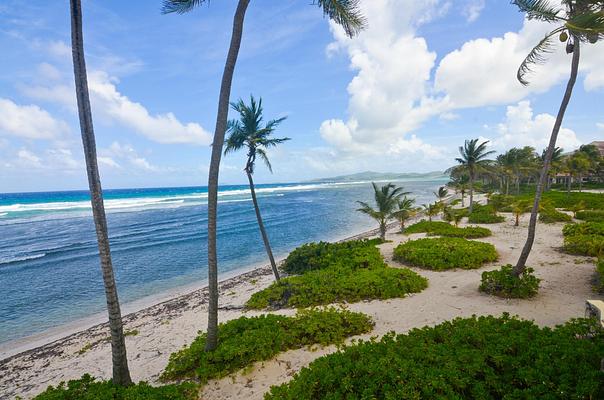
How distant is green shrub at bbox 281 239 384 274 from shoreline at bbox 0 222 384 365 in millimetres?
2164

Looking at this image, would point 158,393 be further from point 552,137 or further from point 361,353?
point 552,137

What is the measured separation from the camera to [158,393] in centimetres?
544

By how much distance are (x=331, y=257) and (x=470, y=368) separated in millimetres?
11095

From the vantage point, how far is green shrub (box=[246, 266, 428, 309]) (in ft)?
35.7

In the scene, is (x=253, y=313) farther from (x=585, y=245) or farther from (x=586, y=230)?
(x=586, y=230)

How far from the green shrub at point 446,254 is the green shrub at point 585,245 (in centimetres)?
321

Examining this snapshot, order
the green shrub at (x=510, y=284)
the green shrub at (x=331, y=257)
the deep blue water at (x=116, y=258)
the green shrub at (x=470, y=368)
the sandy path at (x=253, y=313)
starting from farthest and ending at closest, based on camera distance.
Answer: the green shrub at (x=331, y=257) < the deep blue water at (x=116, y=258) < the green shrub at (x=510, y=284) < the sandy path at (x=253, y=313) < the green shrub at (x=470, y=368)

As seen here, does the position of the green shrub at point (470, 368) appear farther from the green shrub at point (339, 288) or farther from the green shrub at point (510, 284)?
the green shrub at point (339, 288)

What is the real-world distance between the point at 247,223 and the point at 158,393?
33.0 m

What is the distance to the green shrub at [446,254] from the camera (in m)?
13.4

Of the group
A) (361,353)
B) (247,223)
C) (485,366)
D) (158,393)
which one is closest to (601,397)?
(485,366)

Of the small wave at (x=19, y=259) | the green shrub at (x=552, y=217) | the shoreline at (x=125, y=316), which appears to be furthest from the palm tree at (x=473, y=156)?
the small wave at (x=19, y=259)

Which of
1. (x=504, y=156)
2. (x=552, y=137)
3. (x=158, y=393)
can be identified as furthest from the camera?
(x=504, y=156)

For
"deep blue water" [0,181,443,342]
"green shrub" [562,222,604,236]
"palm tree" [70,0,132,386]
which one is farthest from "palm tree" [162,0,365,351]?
"green shrub" [562,222,604,236]
